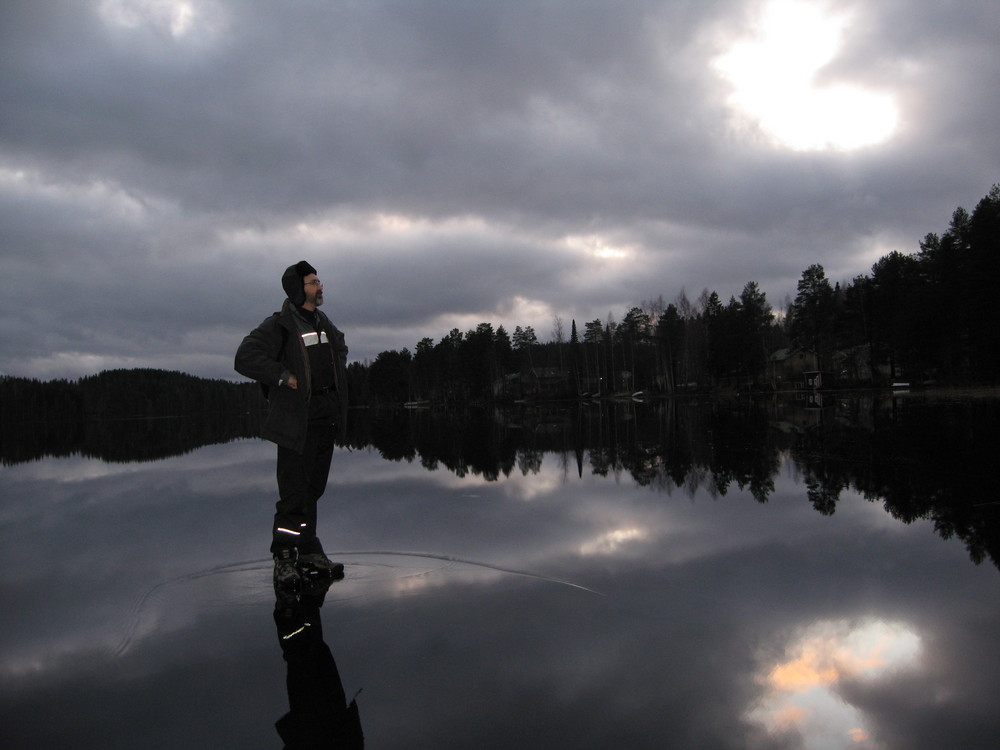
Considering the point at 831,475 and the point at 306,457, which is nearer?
the point at 306,457

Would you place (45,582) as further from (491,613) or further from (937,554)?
(937,554)

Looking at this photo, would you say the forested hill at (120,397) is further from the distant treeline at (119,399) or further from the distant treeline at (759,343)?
the distant treeline at (759,343)

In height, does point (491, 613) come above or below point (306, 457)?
below

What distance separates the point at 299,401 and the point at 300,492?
679 millimetres

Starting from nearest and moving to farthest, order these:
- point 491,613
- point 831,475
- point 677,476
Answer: point 491,613
point 831,475
point 677,476

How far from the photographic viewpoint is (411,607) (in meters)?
3.95

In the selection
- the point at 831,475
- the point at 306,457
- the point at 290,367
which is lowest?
the point at 831,475

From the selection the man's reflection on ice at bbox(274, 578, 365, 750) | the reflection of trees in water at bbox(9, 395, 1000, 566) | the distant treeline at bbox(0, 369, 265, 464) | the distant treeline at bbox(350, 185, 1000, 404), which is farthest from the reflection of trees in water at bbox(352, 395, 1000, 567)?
the distant treeline at bbox(0, 369, 265, 464)

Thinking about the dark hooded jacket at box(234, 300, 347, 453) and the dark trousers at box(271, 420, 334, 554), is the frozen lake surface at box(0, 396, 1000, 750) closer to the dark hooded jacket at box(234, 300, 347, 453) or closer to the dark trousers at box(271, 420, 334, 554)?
the dark trousers at box(271, 420, 334, 554)

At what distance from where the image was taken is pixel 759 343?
252ft

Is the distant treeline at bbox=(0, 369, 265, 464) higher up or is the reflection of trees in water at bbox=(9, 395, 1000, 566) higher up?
the distant treeline at bbox=(0, 369, 265, 464)

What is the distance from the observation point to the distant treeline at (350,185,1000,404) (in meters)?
39.8

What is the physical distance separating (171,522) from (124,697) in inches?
209

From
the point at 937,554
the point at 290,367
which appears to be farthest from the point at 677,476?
the point at 290,367
